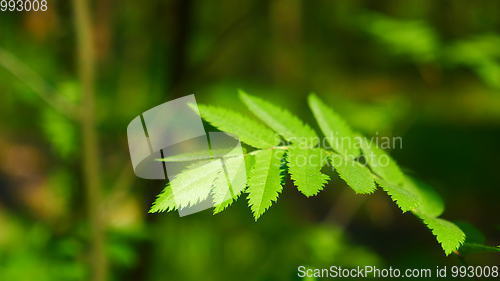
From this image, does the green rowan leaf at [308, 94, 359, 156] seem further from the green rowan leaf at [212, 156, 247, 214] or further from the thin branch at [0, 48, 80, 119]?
the thin branch at [0, 48, 80, 119]

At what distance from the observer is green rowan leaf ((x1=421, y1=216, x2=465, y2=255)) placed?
56 centimetres

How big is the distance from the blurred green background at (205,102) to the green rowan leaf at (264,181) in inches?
15.7

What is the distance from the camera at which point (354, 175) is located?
647mm

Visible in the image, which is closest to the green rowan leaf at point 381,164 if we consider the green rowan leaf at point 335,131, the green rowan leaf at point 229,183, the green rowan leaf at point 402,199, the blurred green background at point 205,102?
the green rowan leaf at point 335,131

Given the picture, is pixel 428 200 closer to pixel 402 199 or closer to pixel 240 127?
pixel 402 199

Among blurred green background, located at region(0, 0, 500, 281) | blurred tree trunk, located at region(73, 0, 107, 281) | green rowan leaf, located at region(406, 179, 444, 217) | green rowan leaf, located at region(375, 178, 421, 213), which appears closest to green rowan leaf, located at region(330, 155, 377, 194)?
green rowan leaf, located at region(375, 178, 421, 213)

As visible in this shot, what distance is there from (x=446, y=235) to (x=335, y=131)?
0.88 ft

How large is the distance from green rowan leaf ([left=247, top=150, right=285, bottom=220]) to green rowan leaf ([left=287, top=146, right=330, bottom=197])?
0.02 metres

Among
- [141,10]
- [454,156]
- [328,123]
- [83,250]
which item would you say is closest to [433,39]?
[328,123]

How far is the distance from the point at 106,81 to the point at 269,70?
2.44 meters

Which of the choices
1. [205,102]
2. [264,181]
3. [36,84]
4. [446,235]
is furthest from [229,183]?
[205,102]

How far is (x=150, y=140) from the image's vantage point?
1.00 metres

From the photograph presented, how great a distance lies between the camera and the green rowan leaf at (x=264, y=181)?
1.83ft

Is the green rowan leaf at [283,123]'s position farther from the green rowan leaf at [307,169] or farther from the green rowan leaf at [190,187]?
the green rowan leaf at [190,187]
